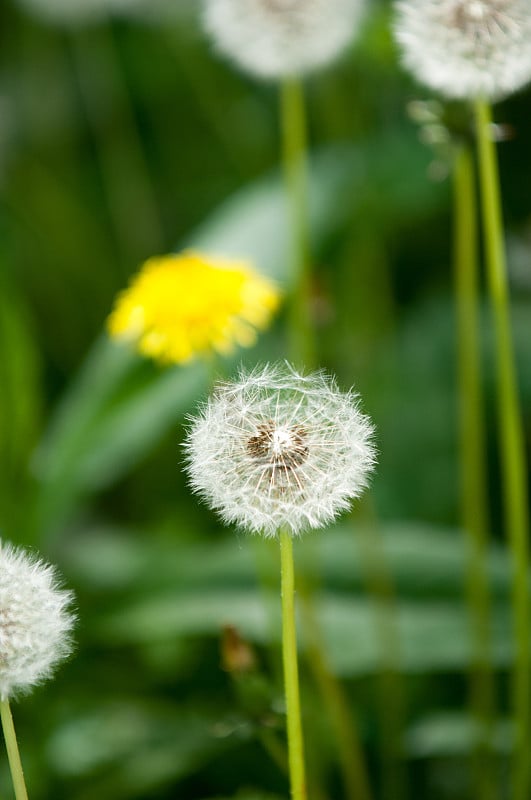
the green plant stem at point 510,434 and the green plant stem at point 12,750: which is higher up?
the green plant stem at point 510,434

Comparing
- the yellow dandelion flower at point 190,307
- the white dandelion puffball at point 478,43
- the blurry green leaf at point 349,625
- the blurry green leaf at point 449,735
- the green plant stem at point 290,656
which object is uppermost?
the white dandelion puffball at point 478,43

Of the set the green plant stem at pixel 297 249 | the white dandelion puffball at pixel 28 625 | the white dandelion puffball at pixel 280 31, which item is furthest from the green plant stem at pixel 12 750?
the white dandelion puffball at pixel 280 31

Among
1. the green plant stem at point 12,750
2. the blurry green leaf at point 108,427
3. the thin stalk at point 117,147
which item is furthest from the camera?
the thin stalk at point 117,147

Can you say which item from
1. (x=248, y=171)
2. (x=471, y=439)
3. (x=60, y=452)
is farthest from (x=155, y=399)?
(x=248, y=171)

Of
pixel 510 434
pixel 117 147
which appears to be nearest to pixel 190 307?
pixel 510 434

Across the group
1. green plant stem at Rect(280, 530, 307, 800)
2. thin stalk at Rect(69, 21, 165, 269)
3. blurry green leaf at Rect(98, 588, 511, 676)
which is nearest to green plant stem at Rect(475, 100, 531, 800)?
blurry green leaf at Rect(98, 588, 511, 676)

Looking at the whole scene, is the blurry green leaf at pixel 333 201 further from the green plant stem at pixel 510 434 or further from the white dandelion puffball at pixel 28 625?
the white dandelion puffball at pixel 28 625
